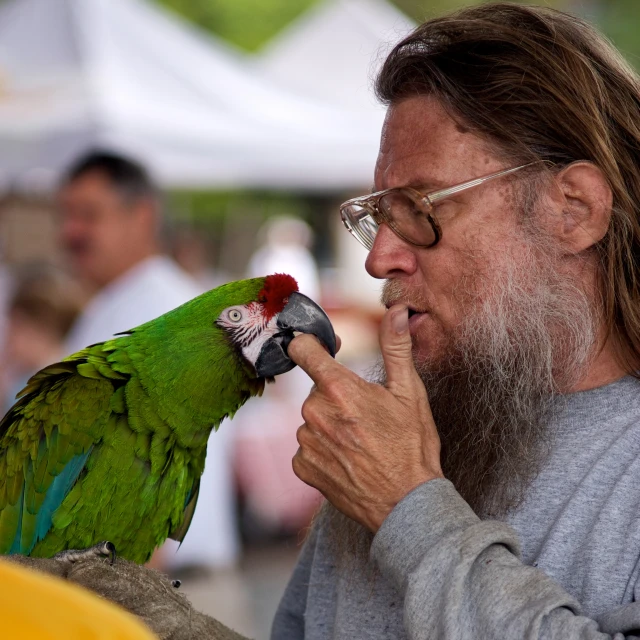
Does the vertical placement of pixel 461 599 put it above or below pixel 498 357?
below

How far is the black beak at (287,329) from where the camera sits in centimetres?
196

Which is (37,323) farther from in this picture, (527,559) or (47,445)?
(527,559)

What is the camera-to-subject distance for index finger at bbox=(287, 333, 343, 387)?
1471 millimetres

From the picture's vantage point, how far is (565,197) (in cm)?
160

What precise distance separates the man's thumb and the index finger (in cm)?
9

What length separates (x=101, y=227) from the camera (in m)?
4.16

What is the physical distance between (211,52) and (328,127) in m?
1.00

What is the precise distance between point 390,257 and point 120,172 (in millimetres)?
2879

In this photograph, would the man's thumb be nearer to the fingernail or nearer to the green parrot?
the fingernail

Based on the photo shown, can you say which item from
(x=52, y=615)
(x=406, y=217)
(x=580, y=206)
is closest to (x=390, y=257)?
(x=406, y=217)

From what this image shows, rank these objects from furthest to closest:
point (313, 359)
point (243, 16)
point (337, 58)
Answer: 1. point (243, 16)
2. point (337, 58)
3. point (313, 359)

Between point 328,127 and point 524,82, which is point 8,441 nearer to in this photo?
point 524,82

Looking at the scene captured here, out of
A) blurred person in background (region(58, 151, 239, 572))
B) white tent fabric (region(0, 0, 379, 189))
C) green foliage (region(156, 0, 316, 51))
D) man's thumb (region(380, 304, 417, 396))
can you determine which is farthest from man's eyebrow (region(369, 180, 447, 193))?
green foliage (region(156, 0, 316, 51))

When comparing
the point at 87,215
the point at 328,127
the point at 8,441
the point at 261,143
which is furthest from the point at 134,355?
the point at 328,127
